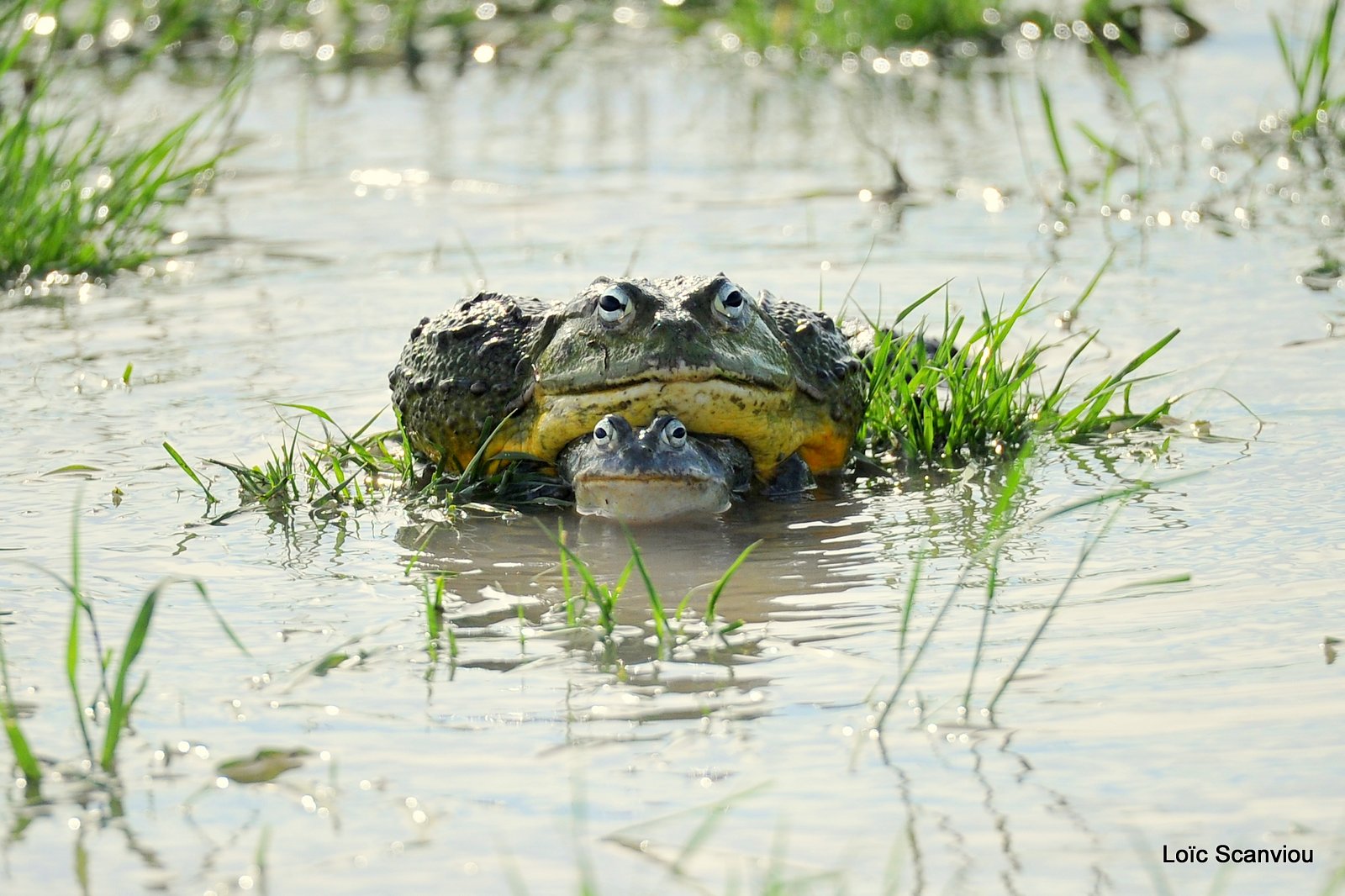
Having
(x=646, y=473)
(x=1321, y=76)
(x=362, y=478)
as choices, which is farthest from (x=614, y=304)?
(x=1321, y=76)

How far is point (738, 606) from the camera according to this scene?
3959 mm

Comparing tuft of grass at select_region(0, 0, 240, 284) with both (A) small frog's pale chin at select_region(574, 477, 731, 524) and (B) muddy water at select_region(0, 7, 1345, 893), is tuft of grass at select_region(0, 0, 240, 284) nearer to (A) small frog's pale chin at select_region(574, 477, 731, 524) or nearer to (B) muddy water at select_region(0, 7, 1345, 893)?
(B) muddy water at select_region(0, 7, 1345, 893)

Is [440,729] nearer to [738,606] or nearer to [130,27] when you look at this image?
[738,606]

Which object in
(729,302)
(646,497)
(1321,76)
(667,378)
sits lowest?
(646,497)

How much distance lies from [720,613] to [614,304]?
3.63 feet

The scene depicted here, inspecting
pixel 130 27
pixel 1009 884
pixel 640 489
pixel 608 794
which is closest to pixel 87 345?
pixel 640 489

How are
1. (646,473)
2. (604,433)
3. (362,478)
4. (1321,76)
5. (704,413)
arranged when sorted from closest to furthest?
(646,473) < (604,433) < (704,413) < (362,478) < (1321,76)

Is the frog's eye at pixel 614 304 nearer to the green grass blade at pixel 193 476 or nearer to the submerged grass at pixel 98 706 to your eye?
the green grass blade at pixel 193 476

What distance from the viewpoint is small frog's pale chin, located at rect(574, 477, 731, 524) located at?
4.61 meters

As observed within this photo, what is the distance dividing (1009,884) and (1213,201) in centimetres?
622

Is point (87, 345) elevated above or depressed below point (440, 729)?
above

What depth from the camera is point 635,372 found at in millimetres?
4656

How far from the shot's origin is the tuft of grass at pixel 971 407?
5223 millimetres

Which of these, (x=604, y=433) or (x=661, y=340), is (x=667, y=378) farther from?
(x=604, y=433)
